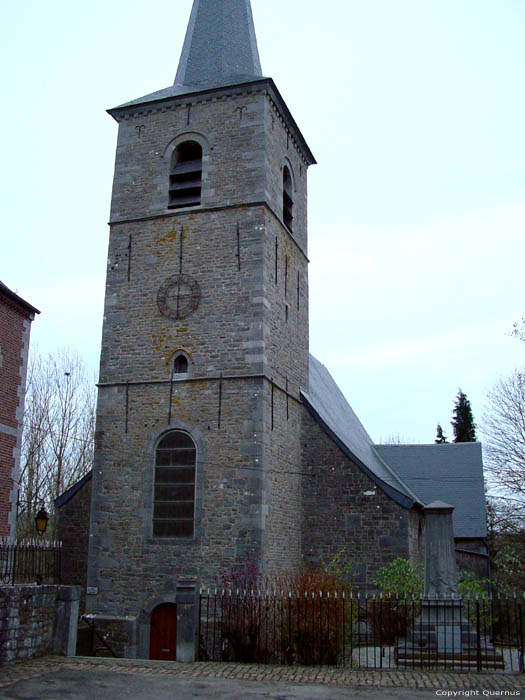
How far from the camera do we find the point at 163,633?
1355 cm

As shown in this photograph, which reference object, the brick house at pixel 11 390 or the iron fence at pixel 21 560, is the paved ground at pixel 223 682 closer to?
the iron fence at pixel 21 560

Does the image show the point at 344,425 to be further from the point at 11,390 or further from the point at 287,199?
the point at 11,390

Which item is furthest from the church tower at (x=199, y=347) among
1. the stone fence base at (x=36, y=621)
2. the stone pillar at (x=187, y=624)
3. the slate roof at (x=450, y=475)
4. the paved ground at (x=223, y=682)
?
the slate roof at (x=450, y=475)

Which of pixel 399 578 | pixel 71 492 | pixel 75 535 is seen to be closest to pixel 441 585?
pixel 399 578

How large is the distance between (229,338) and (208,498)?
3.16 metres

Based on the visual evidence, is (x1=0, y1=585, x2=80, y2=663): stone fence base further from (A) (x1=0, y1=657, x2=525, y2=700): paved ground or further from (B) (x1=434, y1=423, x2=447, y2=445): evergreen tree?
(B) (x1=434, y1=423, x2=447, y2=445): evergreen tree

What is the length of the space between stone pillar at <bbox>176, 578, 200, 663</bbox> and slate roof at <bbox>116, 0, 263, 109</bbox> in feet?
35.7

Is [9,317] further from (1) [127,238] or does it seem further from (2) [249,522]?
(2) [249,522]

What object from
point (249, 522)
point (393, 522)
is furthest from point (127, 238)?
point (393, 522)

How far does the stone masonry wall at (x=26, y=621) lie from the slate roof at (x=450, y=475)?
1374 cm

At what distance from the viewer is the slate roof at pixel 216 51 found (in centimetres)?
1711

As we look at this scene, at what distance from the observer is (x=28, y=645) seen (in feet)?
33.8

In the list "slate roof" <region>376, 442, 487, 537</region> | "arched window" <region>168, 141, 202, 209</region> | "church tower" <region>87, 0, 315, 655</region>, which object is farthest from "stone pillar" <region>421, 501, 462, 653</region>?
"slate roof" <region>376, 442, 487, 537</region>

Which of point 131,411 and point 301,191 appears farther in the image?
point 301,191
